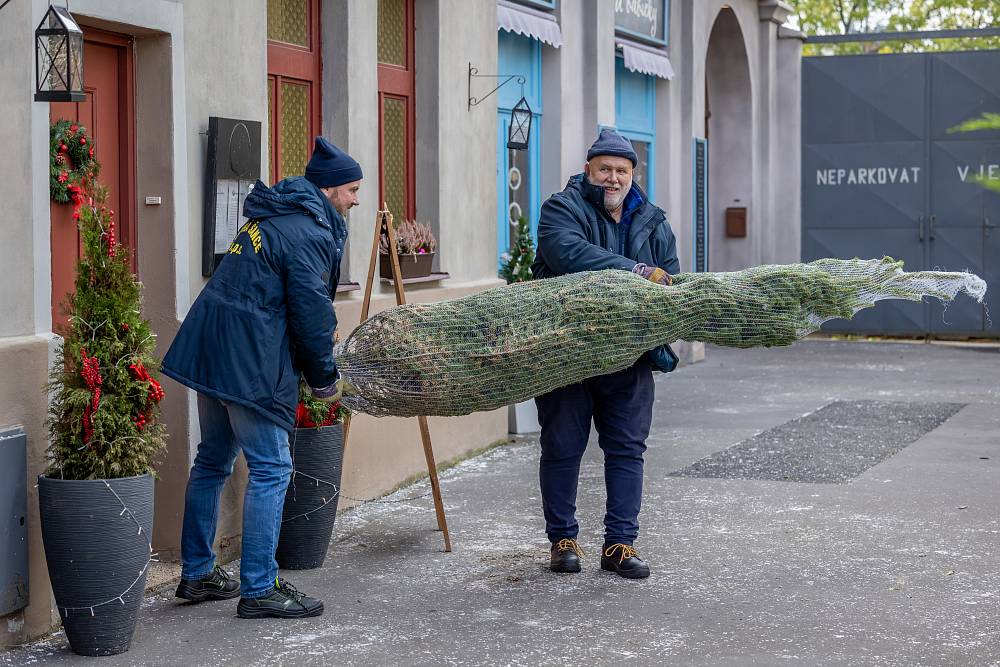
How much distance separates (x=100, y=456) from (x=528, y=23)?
7227mm

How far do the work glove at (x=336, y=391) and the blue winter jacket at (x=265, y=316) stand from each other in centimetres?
12

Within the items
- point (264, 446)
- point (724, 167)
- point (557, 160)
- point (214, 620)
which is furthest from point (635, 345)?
point (724, 167)

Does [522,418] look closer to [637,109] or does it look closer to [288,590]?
[288,590]

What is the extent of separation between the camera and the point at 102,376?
5039mm

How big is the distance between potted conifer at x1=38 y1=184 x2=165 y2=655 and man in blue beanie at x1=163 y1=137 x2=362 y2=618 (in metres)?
0.29

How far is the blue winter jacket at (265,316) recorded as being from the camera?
17.3 feet

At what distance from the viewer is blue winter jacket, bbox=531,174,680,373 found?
597cm

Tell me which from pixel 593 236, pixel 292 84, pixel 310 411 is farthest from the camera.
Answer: pixel 292 84

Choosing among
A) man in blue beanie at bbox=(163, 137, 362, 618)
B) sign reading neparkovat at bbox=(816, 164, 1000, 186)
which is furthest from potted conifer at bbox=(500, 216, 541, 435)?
sign reading neparkovat at bbox=(816, 164, 1000, 186)

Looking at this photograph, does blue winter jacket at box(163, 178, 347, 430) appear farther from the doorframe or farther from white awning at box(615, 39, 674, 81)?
white awning at box(615, 39, 674, 81)

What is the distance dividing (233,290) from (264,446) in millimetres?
607

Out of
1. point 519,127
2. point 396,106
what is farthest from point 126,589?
point 519,127

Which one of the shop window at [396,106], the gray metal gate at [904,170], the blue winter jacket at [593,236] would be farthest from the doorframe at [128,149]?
the gray metal gate at [904,170]

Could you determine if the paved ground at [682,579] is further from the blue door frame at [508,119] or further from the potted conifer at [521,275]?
the blue door frame at [508,119]
